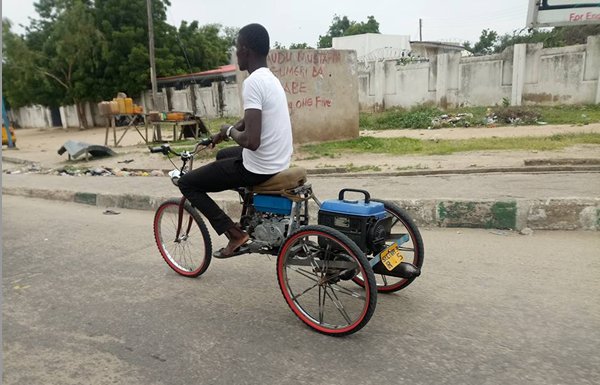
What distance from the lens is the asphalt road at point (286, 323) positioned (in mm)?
2545

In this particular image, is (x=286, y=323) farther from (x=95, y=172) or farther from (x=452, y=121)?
(x=452, y=121)

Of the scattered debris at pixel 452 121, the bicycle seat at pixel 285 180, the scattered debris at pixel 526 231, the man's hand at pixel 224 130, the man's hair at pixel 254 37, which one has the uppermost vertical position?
the man's hair at pixel 254 37

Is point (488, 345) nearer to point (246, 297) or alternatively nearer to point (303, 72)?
point (246, 297)

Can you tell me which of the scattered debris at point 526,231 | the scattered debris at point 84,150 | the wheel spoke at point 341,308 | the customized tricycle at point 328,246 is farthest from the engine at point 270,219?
the scattered debris at point 84,150

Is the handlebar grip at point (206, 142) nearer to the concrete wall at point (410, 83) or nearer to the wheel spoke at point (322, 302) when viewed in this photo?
the wheel spoke at point (322, 302)

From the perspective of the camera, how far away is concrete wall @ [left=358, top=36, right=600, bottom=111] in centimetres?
1720

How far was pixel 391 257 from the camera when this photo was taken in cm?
297

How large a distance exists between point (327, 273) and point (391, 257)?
426 mm

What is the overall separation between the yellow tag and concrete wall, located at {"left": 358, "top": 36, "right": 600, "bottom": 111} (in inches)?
697

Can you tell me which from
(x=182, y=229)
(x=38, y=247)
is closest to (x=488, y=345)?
(x=182, y=229)

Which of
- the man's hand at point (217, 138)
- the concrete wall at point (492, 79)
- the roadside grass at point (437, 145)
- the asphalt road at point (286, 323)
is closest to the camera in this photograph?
the asphalt road at point (286, 323)

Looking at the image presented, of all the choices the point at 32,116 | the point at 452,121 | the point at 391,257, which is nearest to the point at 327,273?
the point at 391,257

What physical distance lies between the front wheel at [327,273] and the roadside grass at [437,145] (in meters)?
6.96

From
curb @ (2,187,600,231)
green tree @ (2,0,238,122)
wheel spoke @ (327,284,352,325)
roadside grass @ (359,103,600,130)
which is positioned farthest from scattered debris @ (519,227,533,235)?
green tree @ (2,0,238,122)
